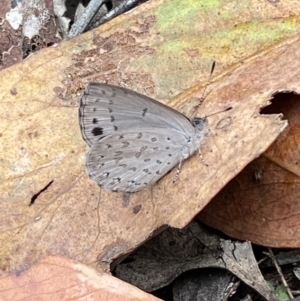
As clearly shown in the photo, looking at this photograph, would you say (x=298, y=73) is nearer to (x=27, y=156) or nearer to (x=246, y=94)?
(x=246, y=94)

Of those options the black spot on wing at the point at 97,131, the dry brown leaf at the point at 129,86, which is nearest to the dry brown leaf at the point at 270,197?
the dry brown leaf at the point at 129,86

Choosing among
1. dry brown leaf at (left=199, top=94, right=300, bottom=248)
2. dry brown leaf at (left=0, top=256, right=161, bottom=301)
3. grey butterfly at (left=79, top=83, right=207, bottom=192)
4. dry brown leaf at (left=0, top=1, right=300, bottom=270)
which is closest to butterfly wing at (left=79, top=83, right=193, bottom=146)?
grey butterfly at (left=79, top=83, right=207, bottom=192)

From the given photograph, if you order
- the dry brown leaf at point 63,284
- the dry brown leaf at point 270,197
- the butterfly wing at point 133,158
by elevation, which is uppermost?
the butterfly wing at point 133,158

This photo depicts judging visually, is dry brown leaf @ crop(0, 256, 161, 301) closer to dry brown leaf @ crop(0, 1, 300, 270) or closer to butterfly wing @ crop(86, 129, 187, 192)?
dry brown leaf @ crop(0, 1, 300, 270)

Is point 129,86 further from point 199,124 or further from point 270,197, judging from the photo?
point 270,197

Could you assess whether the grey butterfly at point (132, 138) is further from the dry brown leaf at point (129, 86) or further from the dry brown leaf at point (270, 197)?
the dry brown leaf at point (270, 197)

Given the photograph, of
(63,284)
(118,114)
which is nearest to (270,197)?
(118,114)
